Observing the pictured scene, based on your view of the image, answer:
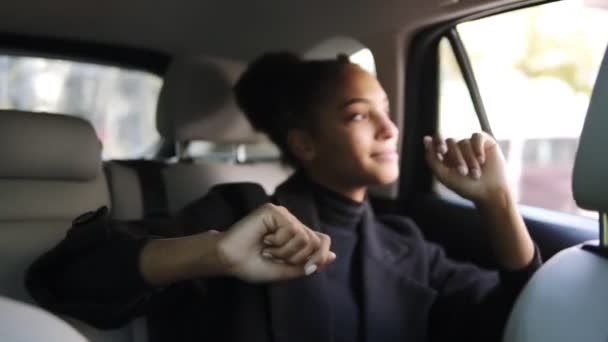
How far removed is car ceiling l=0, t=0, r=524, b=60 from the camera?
155 centimetres

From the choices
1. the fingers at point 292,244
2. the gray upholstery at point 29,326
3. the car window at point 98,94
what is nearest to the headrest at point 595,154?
the fingers at point 292,244

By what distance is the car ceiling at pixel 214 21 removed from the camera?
1.55m

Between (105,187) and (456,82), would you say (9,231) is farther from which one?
(456,82)

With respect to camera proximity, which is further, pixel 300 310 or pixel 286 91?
pixel 286 91

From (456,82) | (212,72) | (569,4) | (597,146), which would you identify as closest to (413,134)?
(456,82)

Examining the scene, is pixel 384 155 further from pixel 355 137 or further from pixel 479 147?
pixel 479 147

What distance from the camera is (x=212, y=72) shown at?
1.80 meters

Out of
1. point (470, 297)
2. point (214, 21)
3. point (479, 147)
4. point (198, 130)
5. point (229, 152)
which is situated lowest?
point (470, 297)

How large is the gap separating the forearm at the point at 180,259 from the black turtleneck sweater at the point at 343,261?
0.33m

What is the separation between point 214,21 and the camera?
189cm

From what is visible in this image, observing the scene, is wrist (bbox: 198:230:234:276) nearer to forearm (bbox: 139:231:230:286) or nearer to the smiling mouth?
forearm (bbox: 139:231:230:286)

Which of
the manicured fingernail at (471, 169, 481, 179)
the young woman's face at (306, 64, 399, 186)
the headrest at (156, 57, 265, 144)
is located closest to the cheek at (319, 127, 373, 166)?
the young woman's face at (306, 64, 399, 186)

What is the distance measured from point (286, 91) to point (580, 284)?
2.47 feet

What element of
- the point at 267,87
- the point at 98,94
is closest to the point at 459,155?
the point at 267,87
